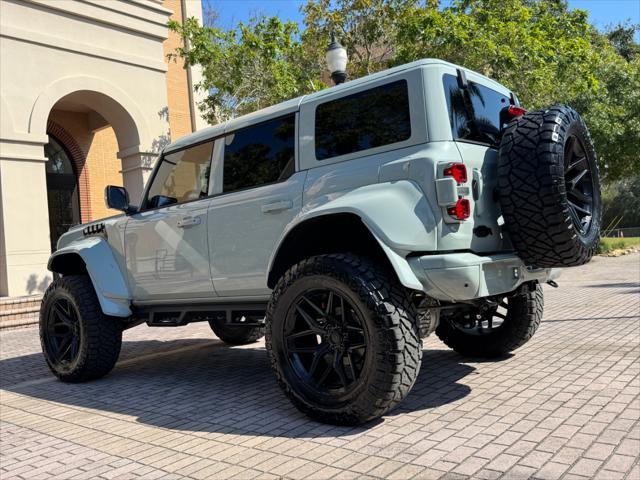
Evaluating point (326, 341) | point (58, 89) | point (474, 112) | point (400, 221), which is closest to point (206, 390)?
point (326, 341)

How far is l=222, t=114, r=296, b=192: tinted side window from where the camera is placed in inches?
164

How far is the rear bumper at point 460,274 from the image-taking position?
3.18 metres

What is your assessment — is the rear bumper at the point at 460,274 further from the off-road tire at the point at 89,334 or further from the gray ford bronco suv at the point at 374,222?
the off-road tire at the point at 89,334

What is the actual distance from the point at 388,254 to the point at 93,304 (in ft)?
10.8

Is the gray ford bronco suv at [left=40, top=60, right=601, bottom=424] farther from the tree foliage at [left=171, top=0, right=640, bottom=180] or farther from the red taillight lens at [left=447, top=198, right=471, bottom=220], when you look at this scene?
the tree foliage at [left=171, top=0, right=640, bottom=180]

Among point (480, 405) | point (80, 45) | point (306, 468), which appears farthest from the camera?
point (80, 45)

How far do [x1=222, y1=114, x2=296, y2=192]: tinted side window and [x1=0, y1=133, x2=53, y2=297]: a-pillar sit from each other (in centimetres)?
852

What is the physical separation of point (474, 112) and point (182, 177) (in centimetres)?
256

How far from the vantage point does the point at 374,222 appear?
330cm

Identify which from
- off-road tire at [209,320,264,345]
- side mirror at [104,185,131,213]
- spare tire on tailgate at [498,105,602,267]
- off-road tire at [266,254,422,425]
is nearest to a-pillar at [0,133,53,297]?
off-road tire at [209,320,264,345]

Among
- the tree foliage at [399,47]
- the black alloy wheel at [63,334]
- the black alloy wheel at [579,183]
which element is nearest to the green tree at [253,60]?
the tree foliage at [399,47]

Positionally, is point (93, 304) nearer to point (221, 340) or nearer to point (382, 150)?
point (221, 340)

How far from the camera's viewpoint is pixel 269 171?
424 cm

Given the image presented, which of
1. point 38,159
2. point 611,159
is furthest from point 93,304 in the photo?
point 611,159
